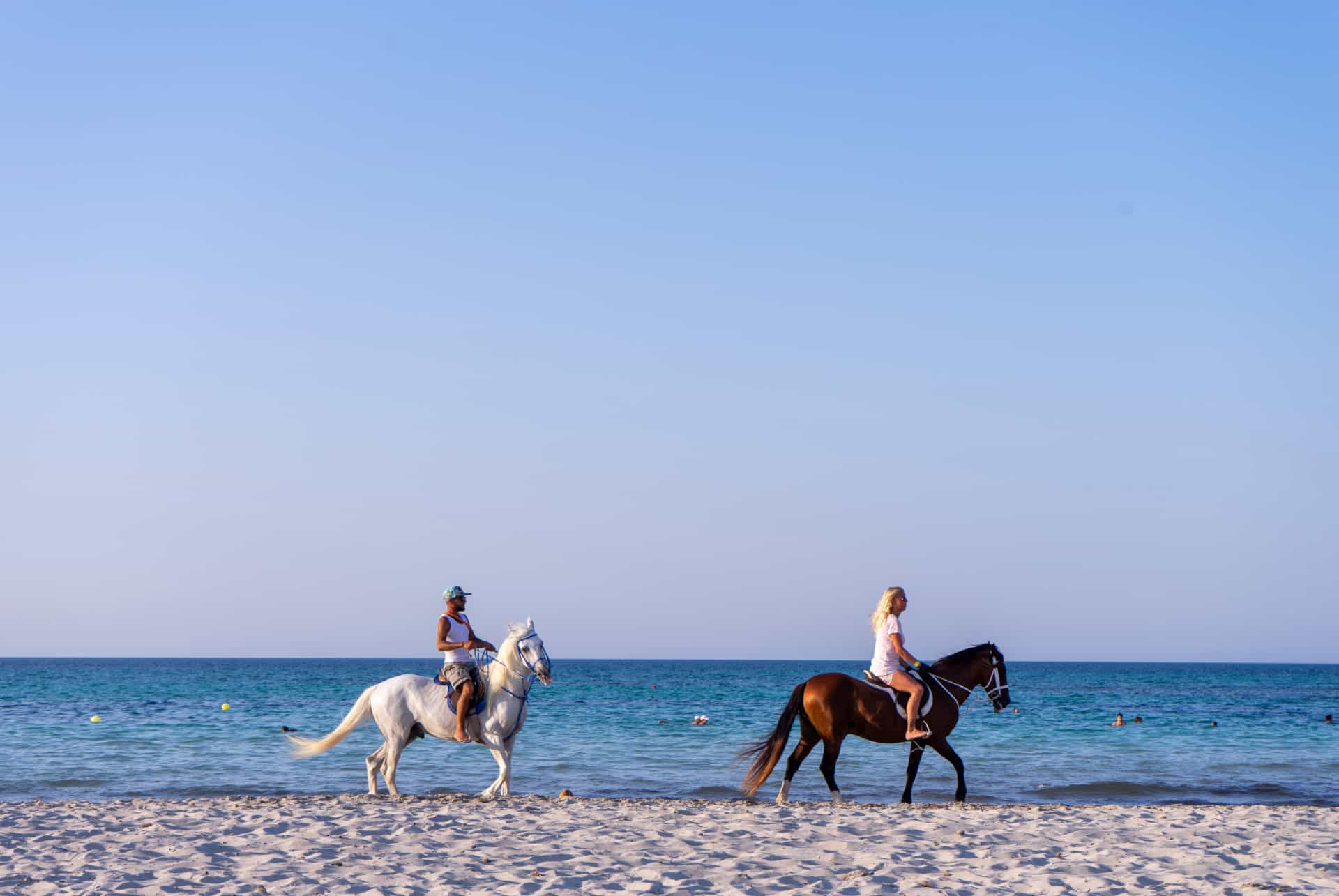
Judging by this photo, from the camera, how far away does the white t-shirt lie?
12508 mm

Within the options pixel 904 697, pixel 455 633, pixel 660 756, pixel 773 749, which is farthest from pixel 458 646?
pixel 660 756

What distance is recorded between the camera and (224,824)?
1016 centimetres

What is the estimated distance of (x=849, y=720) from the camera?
12711mm

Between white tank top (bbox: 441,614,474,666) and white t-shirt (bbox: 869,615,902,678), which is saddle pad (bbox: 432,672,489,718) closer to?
white tank top (bbox: 441,614,474,666)

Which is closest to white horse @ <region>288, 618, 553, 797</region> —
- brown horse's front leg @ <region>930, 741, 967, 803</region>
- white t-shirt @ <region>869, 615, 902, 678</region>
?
white t-shirt @ <region>869, 615, 902, 678</region>

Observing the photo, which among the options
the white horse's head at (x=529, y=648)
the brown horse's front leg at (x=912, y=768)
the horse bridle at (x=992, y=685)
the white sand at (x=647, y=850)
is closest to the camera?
the white sand at (x=647, y=850)

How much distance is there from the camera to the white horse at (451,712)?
12250 millimetres

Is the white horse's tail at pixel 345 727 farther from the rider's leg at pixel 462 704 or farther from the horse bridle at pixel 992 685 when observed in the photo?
the horse bridle at pixel 992 685

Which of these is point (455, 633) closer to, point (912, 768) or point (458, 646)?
point (458, 646)

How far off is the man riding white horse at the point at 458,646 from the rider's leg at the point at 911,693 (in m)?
4.40

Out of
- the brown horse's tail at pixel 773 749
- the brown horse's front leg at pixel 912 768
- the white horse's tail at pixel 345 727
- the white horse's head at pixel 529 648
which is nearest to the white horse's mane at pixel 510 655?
the white horse's head at pixel 529 648

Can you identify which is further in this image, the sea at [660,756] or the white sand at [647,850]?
the sea at [660,756]

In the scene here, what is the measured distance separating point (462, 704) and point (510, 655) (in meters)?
0.73

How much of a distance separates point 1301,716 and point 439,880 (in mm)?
36992
